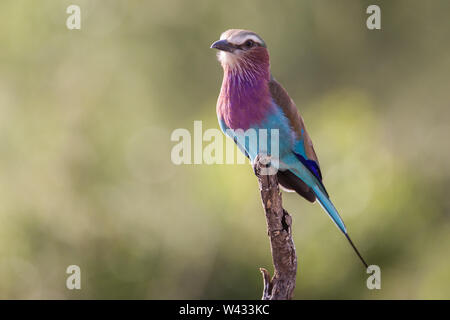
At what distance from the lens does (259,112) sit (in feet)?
15.0

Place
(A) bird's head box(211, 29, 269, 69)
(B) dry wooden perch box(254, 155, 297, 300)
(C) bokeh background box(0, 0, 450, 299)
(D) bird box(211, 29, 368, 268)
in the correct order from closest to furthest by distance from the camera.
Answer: (B) dry wooden perch box(254, 155, 297, 300) → (D) bird box(211, 29, 368, 268) → (A) bird's head box(211, 29, 269, 69) → (C) bokeh background box(0, 0, 450, 299)

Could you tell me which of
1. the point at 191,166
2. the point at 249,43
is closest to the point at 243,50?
the point at 249,43

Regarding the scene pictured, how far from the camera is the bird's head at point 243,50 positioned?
4707mm

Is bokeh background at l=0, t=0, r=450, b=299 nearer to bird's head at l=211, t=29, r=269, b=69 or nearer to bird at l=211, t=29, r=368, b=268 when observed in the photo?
bird at l=211, t=29, r=368, b=268

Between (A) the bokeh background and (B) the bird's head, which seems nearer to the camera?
(B) the bird's head

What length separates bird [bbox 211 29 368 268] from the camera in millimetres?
4578

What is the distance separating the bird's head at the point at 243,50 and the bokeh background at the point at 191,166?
14.2 ft

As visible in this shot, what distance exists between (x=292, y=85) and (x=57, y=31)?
4792 mm

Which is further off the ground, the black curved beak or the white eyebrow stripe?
the white eyebrow stripe

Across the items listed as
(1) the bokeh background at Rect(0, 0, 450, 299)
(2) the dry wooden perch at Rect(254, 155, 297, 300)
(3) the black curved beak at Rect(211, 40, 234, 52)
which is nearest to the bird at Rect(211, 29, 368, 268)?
(3) the black curved beak at Rect(211, 40, 234, 52)

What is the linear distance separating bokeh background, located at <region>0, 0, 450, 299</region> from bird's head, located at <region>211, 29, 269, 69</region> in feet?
14.2

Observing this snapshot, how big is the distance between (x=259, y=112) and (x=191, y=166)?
234 inches

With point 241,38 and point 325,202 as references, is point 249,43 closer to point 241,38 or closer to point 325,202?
point 241,38

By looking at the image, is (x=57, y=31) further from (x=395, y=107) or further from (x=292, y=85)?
(x=395, y=107)
